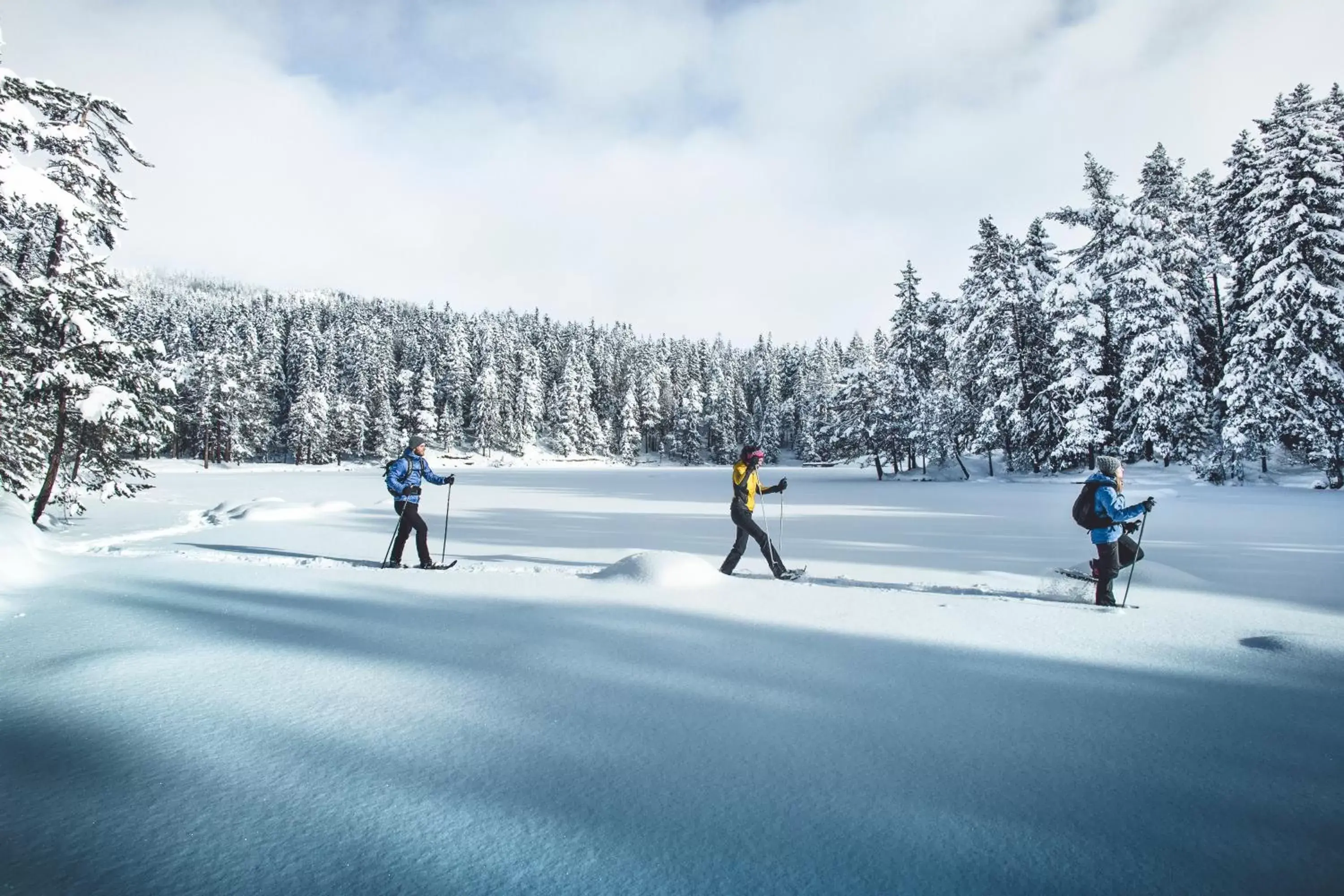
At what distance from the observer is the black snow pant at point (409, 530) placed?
30.8ft

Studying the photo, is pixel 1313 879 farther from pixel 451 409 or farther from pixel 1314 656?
pixel 451 409

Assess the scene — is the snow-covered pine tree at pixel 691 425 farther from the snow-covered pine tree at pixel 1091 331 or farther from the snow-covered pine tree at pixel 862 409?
the snow-covered pine tree at pixel 1091 331

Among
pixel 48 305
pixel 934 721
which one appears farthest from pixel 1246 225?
pixel 48 305

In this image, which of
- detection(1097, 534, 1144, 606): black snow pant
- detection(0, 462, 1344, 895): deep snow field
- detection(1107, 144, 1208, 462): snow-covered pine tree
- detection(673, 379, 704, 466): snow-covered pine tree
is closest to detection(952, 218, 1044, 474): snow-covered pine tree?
detection(1107, 144, 1208, 462): snow-covered pine tree

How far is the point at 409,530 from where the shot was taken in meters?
9.82

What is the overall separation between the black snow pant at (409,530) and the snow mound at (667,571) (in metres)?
2.86

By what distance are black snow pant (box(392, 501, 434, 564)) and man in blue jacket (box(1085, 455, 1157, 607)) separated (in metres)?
8.46

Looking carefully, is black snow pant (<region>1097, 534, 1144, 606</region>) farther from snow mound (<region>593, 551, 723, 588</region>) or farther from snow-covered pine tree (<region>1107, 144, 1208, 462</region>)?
snow-covered pine tree (<region>1107, 144, 1208, 462</region>)

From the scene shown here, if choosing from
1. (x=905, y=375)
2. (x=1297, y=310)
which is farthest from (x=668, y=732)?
(x=905, y=375)

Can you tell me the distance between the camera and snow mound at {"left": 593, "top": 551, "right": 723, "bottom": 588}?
790 centimetres

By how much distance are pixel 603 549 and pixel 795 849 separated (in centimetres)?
Answer: 986

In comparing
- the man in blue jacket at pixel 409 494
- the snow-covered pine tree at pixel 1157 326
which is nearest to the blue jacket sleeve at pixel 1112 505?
the man in blue jacket at pixel 409 494

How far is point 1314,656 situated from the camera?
498 cm

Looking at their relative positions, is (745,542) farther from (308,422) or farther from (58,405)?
(308,422)
